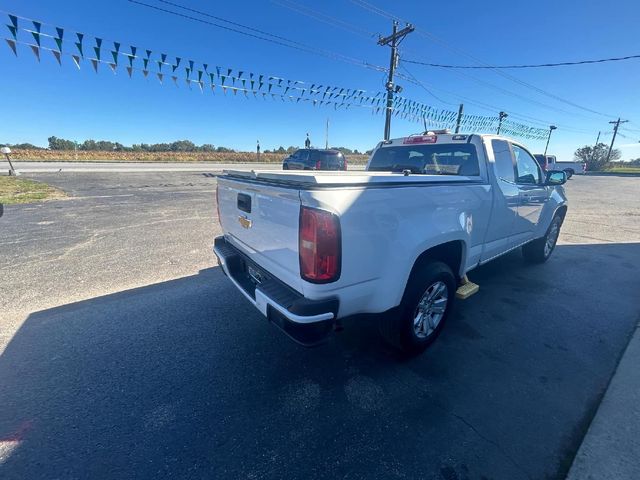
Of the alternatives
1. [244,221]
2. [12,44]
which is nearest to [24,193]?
[12,44]

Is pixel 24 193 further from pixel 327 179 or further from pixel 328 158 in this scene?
pixel 327 179

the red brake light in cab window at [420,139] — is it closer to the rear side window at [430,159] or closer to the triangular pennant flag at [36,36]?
the rear side window at [430,159]

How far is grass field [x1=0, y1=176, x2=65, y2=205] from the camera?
9.57 meters

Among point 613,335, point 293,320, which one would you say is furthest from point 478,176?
point 293,320

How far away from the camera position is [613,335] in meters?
3.22

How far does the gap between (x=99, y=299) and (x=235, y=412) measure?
2.66 metres

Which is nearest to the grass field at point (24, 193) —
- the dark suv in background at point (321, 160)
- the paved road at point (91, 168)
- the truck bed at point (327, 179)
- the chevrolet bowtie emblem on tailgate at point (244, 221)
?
the paved road at point (91, 168)

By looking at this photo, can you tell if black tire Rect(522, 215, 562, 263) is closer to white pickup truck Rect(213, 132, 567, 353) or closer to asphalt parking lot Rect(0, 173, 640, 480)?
asphalt parking lot Rect(0, 173, 640, 480)

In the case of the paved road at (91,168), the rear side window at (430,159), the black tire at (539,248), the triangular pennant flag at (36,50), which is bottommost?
the paved road at (91,168)

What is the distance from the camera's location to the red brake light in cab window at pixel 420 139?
388 cm

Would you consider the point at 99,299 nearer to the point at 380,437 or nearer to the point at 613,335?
the point at 380,437

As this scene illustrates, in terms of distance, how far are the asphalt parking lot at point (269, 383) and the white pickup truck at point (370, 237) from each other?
58 cm

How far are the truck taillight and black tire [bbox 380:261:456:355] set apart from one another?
0.87m

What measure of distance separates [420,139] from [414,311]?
2538 millimetres
